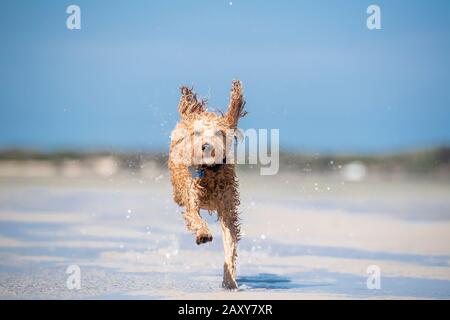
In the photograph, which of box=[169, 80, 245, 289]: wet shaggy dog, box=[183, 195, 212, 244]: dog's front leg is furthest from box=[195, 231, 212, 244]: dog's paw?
box=[169, 80, 245, 289]: wet shaggy dog

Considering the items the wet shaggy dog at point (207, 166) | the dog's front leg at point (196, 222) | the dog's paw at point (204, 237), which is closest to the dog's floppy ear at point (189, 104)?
the wet shaggy dog at point (207, 166)

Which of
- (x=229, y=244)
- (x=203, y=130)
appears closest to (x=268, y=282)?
A: (x=229, y=244)

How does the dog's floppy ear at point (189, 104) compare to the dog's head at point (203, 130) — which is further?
the dog's floppy ear at point (189, 104)

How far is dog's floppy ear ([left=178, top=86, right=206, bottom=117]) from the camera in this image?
41.3 feet

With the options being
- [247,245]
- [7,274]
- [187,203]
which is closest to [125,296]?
[187,203]

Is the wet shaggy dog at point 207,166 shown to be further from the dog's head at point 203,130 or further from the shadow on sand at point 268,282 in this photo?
the shadow on sand at point 268,282

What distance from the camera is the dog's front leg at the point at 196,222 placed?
11.4 meters

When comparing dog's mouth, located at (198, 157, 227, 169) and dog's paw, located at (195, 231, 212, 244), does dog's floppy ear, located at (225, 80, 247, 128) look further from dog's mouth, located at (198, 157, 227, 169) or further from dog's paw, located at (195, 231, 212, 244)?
dog's paw, located at (195, 231, 212, 244)

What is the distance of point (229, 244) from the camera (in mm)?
12297

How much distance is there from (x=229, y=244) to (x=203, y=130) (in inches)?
55.8

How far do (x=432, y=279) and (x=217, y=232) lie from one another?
4.12m

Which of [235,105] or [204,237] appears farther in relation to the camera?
[235,105]

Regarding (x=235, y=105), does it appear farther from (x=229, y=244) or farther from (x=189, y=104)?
(x=229, y=244)

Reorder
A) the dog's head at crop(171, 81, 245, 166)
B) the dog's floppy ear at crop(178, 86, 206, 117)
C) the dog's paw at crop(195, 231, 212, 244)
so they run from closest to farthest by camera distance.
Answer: the dog's paw at crop(195, 231, 212, 244) → the dog's head at crop(171, 81, 245, 166) → the dog's floppy ear at crop(178, 86, 206, 117)
